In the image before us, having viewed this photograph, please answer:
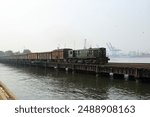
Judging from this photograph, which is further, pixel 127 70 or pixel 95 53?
pixel 95 53

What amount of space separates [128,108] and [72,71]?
1935 inches

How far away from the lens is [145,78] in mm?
36062

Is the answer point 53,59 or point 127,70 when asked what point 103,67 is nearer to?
point 127,70

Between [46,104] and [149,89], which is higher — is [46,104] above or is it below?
above

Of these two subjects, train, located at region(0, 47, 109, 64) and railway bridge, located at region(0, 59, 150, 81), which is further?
train, located at region(0, 47, 109, 64)

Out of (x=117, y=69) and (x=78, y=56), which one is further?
(x=78, y=56)

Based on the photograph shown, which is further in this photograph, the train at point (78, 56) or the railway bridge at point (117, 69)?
the train at point (78, 56)

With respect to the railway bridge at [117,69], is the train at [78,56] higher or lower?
higher

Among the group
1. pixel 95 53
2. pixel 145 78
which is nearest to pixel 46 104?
pixel 145 78

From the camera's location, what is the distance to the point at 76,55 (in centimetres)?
6488

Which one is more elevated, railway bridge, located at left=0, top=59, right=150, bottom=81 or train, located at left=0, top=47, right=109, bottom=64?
train, located at left=0, top=47, right=109, bottom=64

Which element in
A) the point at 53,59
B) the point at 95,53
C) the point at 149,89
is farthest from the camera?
the point at 53,59

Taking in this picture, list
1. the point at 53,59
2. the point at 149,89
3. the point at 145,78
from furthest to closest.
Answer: the point at 53,59, the point at 145,78, the point at 149,89

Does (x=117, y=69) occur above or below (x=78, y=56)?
below
